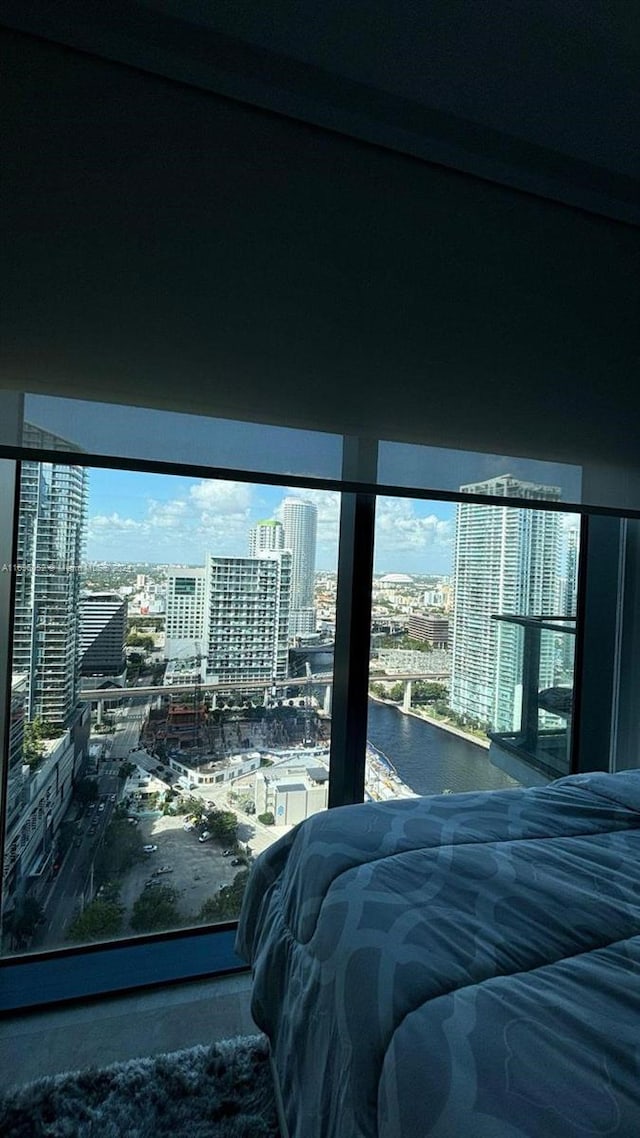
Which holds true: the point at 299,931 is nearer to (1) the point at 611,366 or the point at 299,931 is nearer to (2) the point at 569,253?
(1) the point at 611,366

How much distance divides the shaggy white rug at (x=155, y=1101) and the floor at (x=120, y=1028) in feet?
0.22

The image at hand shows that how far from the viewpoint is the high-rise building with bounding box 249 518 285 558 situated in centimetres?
186

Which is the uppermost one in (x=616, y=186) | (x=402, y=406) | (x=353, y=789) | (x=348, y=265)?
(x=616, y=186)

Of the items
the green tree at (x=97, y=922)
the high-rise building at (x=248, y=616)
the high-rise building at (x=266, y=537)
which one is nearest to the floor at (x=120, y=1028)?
the green tree at (x=97, y=922)

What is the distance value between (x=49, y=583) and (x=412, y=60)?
1.97m

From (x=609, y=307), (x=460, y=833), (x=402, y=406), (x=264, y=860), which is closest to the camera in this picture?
(x=460, y=833)

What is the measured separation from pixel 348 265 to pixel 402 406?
19.1 inches

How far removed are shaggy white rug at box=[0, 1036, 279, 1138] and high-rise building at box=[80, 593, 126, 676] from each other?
108 cm

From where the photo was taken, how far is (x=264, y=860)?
1.31 metres

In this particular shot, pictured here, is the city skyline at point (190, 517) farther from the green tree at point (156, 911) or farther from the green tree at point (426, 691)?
the green tree at point (156, 911)

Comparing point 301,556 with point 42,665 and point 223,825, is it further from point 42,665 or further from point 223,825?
point 223,825

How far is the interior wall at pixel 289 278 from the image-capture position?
4.66 ft

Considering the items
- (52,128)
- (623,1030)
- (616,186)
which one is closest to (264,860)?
(623,1030)

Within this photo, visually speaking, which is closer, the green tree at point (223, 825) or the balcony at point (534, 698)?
the green tree at point (223, 825)
